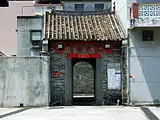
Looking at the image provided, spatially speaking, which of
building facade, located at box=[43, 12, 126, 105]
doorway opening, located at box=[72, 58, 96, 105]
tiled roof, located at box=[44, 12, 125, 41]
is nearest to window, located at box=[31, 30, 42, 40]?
doorway opening, located at box=[72, 58, 96, 105]

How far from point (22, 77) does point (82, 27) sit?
4.77 m

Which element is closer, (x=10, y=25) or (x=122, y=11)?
(x=122, y=11)

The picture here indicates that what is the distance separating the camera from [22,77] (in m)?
21.5

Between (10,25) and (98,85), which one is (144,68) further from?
(10,25)

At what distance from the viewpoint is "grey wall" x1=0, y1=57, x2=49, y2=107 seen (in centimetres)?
2145

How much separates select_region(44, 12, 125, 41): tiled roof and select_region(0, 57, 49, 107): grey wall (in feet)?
5.63

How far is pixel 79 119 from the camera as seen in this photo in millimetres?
15336

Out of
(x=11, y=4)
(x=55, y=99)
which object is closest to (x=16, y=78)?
(x=55, y=99)

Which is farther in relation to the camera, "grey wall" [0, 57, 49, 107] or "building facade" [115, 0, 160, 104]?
"building facade" [115, 0, 160, 104]

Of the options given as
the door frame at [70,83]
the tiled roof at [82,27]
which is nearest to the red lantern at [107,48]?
the tiled roof at [82,27]

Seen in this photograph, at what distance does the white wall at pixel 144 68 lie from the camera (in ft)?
70.8

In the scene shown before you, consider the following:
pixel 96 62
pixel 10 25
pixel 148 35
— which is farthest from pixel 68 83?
pixel 10 25

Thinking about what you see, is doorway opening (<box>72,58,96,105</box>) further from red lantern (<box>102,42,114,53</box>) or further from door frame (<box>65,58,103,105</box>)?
red lantern (<box>102,42,114,53</box>)

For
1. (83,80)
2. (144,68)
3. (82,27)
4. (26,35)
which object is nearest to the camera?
(144,68)
